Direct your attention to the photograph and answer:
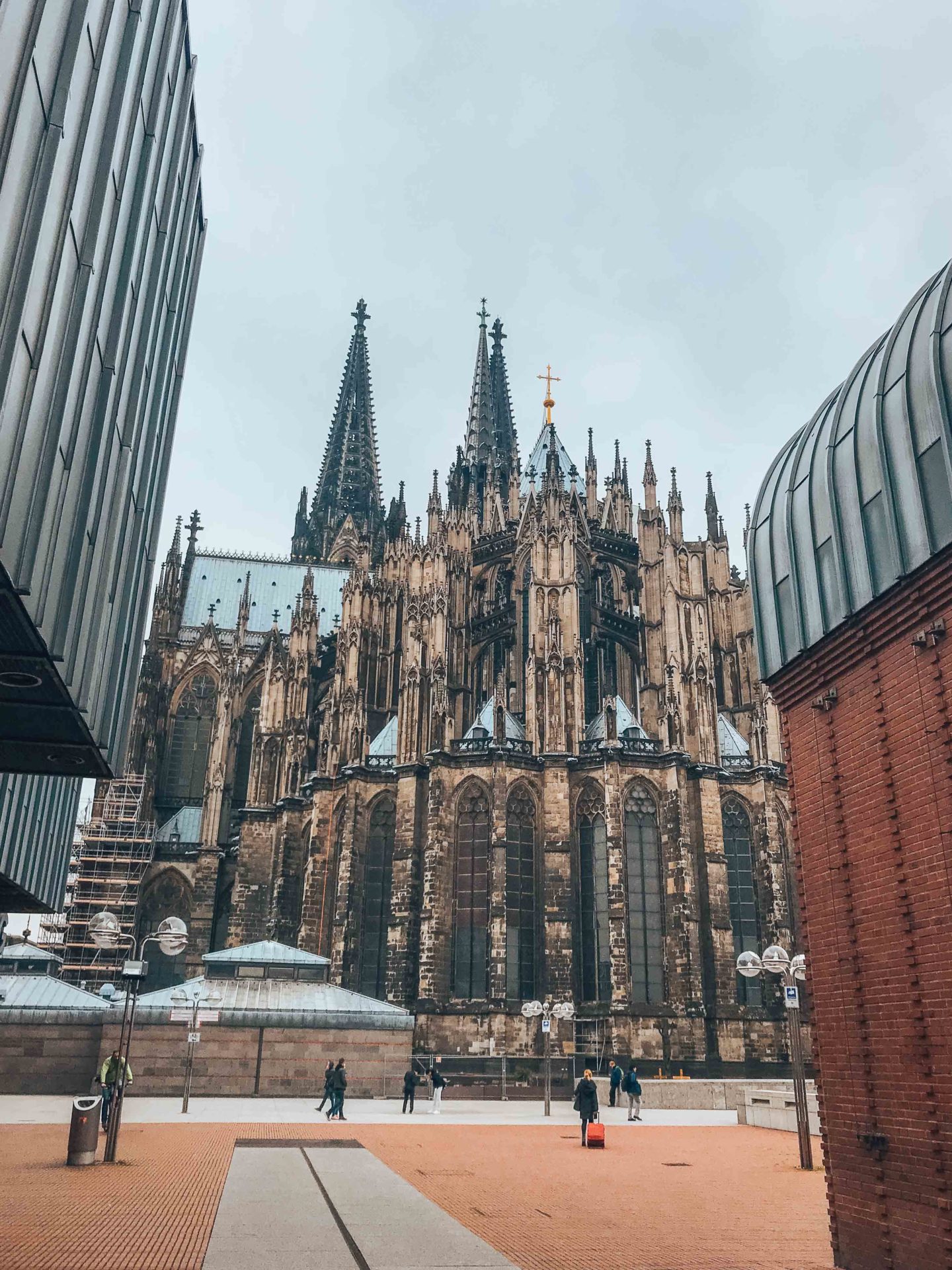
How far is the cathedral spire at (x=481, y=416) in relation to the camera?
2736 inches

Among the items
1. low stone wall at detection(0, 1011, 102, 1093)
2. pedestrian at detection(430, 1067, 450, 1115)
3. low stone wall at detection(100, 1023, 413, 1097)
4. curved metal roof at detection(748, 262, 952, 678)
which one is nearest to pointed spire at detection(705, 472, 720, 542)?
low stone wall at detection(100, 1023, 413, 1097)

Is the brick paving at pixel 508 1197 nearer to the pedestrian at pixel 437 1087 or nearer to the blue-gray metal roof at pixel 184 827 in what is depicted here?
the pedestrian at pixel 437 1087

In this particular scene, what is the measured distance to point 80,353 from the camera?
10.2 m

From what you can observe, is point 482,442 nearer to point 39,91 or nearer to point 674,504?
point 674,504

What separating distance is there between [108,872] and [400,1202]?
45.9m

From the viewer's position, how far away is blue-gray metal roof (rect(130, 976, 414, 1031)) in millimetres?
29344

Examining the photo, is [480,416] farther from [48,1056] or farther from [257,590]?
[48,1056]

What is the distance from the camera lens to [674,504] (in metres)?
46.6

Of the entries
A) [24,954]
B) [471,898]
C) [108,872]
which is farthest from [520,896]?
[108,872]

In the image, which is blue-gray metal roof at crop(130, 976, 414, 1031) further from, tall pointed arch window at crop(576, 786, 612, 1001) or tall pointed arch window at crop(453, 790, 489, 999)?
tall pointed arch window at crop(576, 786, 612, 1001)

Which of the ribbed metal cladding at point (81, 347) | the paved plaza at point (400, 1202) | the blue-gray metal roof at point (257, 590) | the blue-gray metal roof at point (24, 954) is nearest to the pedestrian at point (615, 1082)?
the paved plaza at point (400, 1202)

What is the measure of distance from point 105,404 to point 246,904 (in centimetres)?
4033

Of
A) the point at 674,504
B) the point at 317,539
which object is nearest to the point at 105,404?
the point at 674,504

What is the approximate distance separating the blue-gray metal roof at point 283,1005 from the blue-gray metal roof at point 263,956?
31.7 inches
